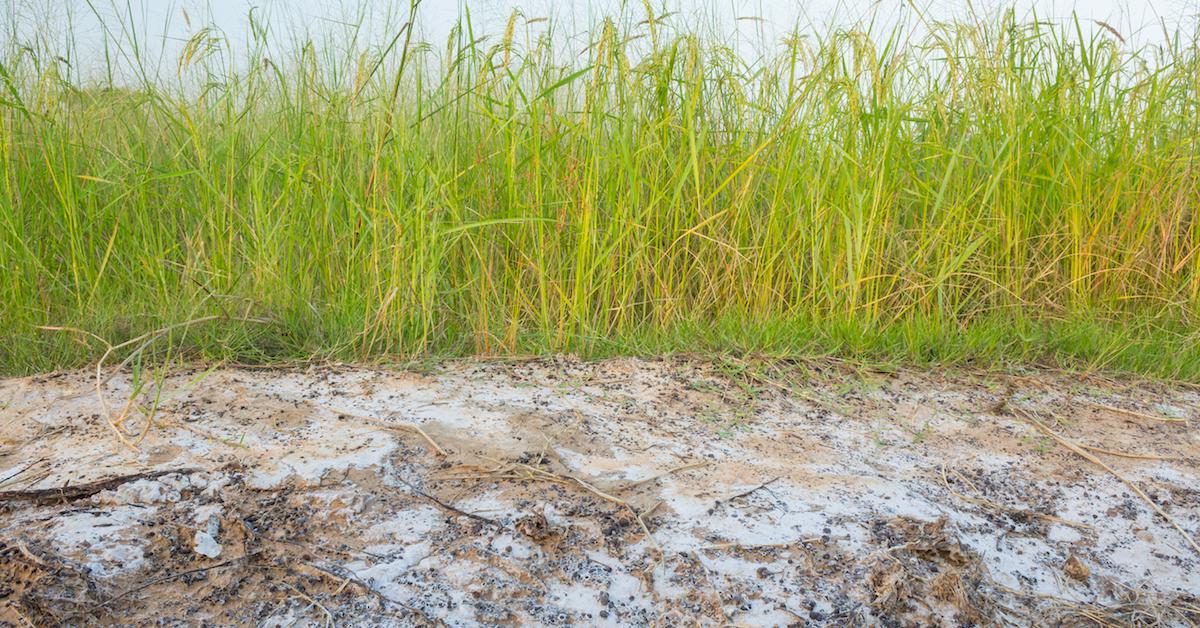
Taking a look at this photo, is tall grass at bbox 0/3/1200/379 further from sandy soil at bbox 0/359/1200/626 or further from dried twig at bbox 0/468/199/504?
dried twig at bbox 0/468/199/504

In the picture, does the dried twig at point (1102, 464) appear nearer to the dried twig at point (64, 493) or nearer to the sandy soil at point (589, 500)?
the sandy soil at point (589, 500)

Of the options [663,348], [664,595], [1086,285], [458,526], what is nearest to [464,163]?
[663,348]

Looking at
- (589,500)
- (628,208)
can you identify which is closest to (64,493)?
(589,500)

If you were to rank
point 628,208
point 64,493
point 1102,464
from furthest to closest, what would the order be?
1. point 628,208
2. point 1102,464
3. point 64,493

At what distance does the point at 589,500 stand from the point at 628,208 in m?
1.21

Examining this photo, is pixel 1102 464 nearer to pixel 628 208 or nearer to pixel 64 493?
pixel 628 208

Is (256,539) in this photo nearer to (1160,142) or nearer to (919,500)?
(919,500)

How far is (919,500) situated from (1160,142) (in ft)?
7.42

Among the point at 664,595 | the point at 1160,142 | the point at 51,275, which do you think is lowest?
the point at 664,595

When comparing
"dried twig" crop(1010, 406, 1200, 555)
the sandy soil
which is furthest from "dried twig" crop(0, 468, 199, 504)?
"dried twig" crop(1010, 406, 1200, 555)

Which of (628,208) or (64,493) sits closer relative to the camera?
(64,493)

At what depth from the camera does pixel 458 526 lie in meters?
1.58

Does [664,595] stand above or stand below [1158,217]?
below

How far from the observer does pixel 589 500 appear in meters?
1.68
